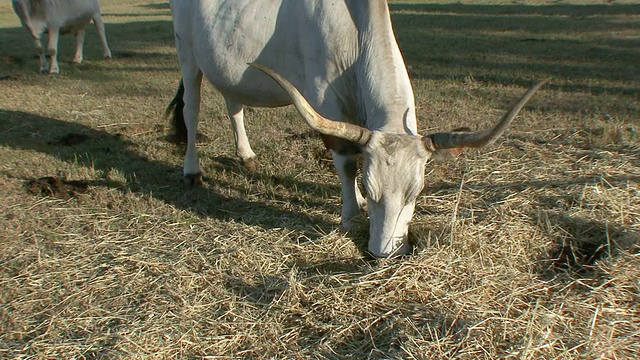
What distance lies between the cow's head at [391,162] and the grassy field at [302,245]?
22cm

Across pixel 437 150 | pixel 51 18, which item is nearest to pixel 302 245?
pixel 437 150

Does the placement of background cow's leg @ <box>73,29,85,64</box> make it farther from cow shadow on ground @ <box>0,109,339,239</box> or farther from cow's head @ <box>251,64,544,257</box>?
cow's head @ <box>251,64,544,257</box>

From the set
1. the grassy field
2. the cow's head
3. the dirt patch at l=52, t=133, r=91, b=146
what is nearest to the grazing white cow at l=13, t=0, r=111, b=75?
the grassy field

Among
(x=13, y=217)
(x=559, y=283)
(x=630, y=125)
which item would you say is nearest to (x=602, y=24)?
(x=630, y=125)

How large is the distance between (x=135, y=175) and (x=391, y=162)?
3.30m

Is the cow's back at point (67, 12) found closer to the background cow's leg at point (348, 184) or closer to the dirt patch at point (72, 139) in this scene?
the dirt patch at point (72, 139)

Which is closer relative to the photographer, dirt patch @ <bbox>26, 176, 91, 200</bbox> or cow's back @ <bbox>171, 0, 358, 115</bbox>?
cow's back @ <bbox>171, 0, 358, 115</bbox>

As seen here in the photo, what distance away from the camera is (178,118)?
6621 millimetres

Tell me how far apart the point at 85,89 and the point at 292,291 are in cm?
780

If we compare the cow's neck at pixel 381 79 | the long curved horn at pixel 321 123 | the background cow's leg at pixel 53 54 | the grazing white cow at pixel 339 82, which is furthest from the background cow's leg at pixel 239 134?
the background cow's leg at pixel 53 54

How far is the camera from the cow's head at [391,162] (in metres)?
3.57

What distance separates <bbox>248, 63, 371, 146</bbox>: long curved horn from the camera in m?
3.49

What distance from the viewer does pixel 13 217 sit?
4.94 metres

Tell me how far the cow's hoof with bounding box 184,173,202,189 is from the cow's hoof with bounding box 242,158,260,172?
0.56 meters
